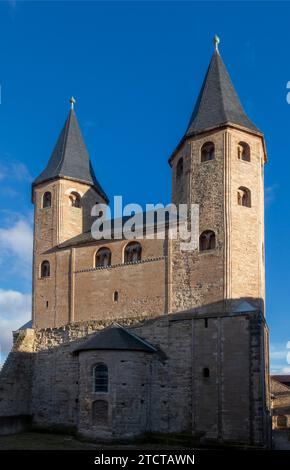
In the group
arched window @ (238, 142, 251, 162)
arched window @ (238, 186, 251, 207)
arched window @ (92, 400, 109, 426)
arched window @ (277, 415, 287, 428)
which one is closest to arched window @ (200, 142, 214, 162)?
arched window @ (238, 142, 251, 162)

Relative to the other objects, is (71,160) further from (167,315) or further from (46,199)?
(167,315)

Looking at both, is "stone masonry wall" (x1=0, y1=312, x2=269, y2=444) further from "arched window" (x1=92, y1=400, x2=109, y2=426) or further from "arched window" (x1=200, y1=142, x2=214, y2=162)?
"arched window" (x1=200, y1=142, x2=214, y2=162)

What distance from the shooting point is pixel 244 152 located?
28531 mm

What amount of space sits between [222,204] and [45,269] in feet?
38.7

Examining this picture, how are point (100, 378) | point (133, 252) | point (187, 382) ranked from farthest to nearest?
point (133, 252)
point (100, 378)
point (187, 382)

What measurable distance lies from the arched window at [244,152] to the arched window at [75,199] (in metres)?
11.1

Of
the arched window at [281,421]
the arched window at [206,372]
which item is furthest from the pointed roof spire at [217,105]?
the arched window at [281,421]

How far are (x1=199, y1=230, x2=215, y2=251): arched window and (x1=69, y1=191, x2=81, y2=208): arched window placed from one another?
33.4ft

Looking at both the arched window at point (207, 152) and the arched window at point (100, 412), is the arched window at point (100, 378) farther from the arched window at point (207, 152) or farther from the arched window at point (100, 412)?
the arched window at point (207, 152)

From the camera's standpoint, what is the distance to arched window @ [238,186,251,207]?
2750 cm

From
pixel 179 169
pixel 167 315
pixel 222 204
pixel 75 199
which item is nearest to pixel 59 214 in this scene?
pixel 75 199

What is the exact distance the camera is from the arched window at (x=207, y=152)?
2812 centimetres
